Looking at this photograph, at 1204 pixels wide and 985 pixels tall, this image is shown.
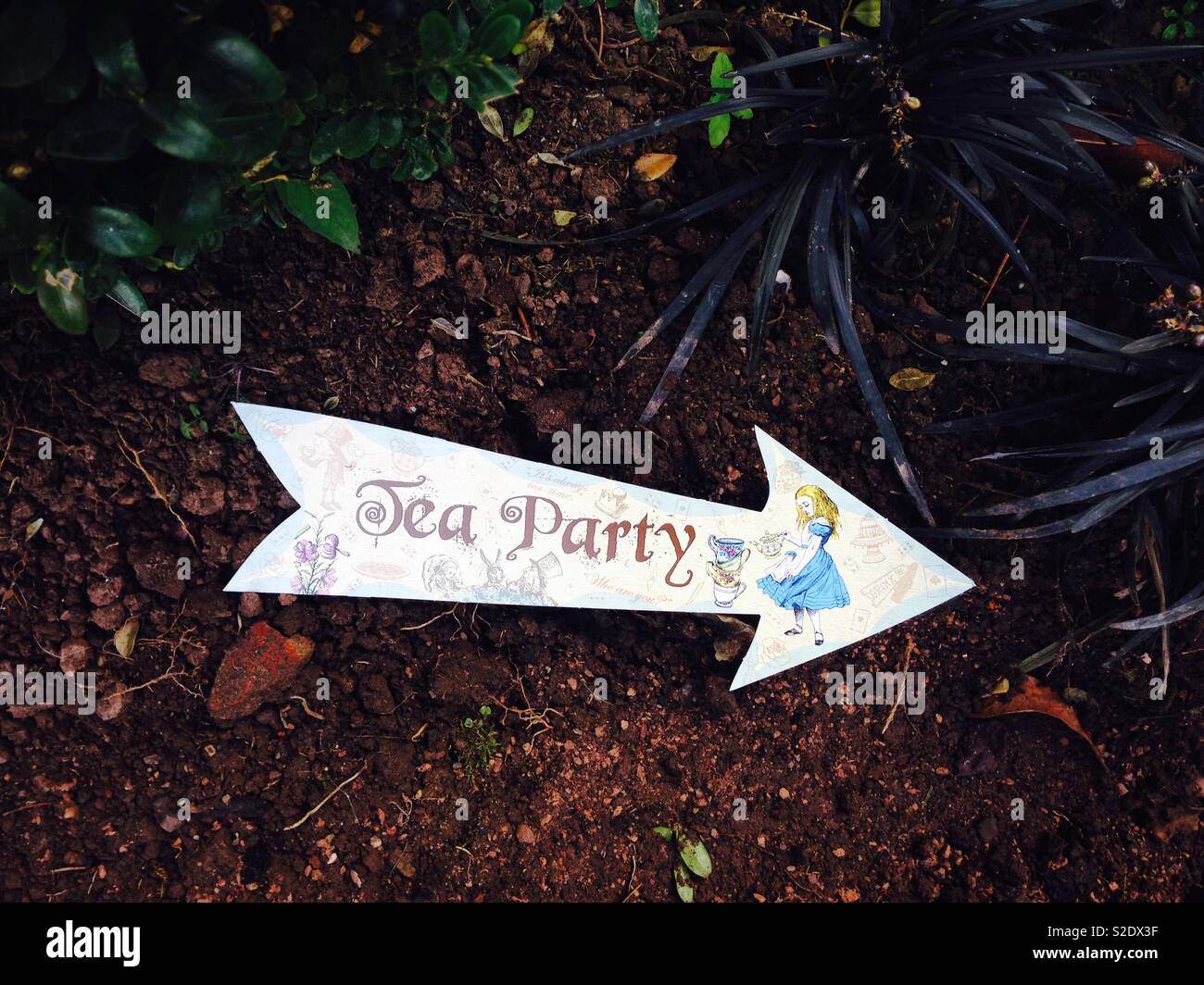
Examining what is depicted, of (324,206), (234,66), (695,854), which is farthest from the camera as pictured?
(695,854)

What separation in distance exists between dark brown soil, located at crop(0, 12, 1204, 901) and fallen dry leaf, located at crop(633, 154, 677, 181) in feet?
0.08

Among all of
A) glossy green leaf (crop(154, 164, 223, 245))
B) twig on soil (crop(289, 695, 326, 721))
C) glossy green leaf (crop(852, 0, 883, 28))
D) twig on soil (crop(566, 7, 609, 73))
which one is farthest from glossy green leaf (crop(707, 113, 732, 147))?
twig on soil (crop(289, 695, 326, 721))

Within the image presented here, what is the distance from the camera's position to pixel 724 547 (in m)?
1.62

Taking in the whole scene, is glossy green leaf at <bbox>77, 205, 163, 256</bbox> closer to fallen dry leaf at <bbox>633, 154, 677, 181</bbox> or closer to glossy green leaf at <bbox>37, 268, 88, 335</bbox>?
glossy green leaf at <bbox>37, 268, 88, 335</bbox>

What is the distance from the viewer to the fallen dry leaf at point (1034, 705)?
1688 mm

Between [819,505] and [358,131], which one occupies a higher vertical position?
[358,131]

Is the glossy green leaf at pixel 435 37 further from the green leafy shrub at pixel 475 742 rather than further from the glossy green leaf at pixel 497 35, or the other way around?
the green leafy shrub at pixel 475 742

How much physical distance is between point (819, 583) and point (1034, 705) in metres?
0.53

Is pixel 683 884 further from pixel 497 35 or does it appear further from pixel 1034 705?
pixel 497 35

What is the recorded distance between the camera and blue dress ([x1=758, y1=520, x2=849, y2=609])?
1.64 meters

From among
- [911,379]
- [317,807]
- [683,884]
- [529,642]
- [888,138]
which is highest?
[888,138]

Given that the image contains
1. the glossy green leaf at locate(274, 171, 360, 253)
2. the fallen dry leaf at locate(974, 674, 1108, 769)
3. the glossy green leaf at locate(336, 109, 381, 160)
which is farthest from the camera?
the fallen dry leaf at locate(974, 674, 1108, 769)

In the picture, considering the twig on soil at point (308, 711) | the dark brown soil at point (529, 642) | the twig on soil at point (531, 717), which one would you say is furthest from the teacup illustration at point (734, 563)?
the twig on soil at point (308, 711)

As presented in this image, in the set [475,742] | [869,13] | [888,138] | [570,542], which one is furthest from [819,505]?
[869,13]
